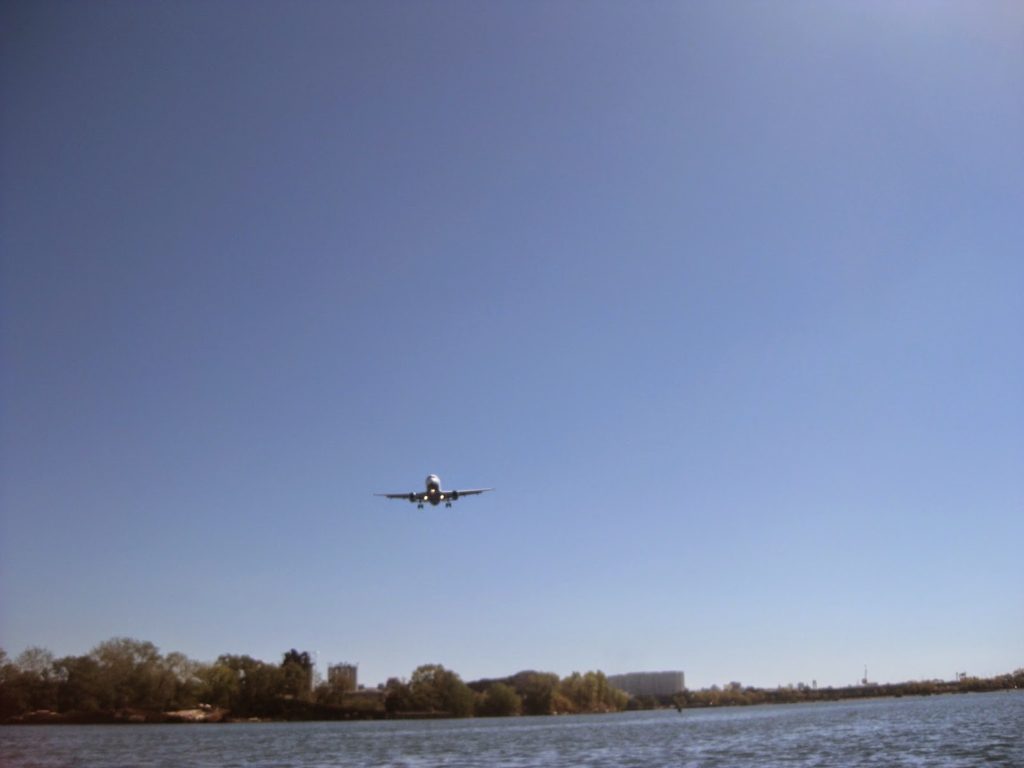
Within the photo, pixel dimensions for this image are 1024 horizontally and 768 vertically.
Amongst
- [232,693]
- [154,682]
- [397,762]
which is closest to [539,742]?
[397,762]

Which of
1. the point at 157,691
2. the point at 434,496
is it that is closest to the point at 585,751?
the point at 434,496

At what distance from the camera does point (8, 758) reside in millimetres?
60156

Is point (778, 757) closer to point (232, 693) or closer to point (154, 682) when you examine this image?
point (154, 682)

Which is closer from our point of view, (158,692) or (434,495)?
(434,495)

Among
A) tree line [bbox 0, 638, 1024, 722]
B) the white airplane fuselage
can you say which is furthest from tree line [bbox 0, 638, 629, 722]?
the white airplane fuselage

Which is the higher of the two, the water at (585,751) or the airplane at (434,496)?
the airplane at (434,496)

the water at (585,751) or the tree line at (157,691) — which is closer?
the water at (585,751)

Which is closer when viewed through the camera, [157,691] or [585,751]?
[585,751]

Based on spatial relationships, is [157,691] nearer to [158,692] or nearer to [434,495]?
[158,692]

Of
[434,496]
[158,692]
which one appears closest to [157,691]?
[158,692]

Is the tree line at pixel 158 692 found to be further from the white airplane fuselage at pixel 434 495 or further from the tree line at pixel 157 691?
the white airplane fuselage at pixel 434 495

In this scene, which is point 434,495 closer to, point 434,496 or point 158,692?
point 434,496

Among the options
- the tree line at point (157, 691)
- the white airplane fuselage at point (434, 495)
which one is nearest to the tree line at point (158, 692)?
the tree line at point (157, 691)

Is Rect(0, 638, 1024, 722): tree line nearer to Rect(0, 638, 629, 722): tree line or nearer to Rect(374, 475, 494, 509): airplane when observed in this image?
Rect(0, 638, 629, 722): tree line
